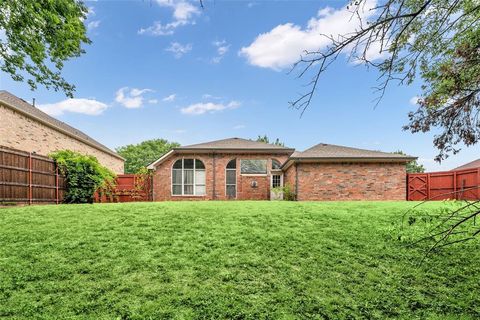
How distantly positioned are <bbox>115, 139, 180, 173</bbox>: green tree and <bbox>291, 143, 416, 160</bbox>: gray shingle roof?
35.1 metres

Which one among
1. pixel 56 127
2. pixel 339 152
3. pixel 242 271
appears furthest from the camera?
pixel 56 127

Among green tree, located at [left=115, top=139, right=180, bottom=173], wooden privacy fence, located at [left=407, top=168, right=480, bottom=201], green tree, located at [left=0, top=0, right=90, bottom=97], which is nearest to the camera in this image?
green tree, located at [left=0, top=0, right=90, bottom=97]

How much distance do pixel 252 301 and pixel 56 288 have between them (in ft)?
8.99

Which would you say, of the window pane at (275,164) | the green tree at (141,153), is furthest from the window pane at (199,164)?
the green tree at (141,153)

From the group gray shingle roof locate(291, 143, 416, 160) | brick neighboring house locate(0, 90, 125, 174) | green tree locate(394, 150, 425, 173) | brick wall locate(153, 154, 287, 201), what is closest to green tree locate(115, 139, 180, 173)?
brick neighboring house locate(0, 90, 125, 174)

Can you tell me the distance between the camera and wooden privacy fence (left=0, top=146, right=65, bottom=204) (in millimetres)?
9655

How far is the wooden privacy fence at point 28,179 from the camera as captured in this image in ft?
31.7

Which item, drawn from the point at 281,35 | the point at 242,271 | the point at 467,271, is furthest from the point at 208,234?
the point at 467,271

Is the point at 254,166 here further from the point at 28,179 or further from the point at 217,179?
the point at 28,179

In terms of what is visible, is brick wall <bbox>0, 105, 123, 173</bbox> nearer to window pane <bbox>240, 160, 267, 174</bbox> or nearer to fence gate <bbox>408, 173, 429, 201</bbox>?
window pane <bbox>240, 160, 267, 174</bbox>

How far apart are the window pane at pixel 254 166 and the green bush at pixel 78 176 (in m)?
7.90

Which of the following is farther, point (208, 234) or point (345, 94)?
point (345, 94)

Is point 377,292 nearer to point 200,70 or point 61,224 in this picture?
point 61,224

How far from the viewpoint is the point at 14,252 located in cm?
517
